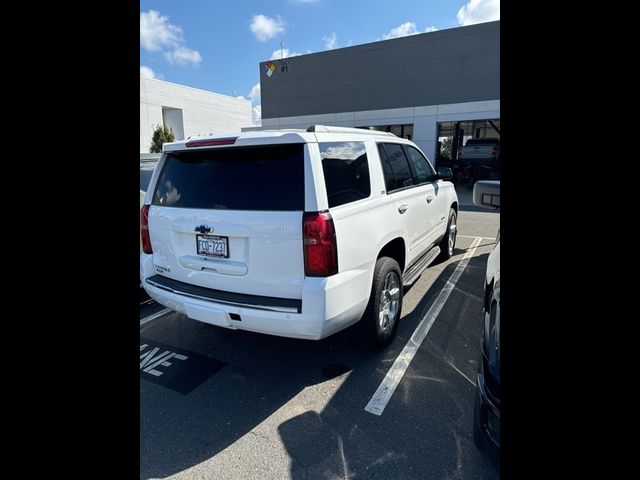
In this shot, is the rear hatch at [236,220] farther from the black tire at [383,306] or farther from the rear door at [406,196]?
the rear door at [406,196]

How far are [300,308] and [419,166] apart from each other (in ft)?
9.74

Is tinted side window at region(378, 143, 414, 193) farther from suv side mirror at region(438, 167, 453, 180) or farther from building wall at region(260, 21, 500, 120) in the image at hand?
building wall at region(260, 21, 500, 120)

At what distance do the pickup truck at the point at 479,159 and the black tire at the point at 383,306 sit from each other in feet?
56.8

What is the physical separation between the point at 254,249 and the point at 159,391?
4.64ft

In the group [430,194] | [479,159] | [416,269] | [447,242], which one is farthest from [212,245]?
[479,159]

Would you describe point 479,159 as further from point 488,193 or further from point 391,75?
point 488,193

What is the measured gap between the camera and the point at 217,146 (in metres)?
2.96

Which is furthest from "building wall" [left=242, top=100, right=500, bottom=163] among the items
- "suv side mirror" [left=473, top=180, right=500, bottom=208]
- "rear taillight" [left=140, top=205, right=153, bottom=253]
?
"rear taillight" [left=140, top=205, right=153, bottom=253]

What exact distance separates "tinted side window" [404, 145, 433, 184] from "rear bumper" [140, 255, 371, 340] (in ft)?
6.85

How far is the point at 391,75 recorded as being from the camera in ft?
65.5

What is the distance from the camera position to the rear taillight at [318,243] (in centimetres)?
257
